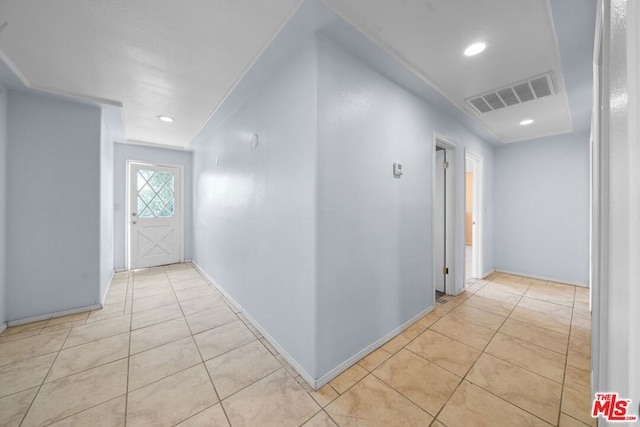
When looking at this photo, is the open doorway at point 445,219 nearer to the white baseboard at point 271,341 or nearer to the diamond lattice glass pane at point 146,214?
the white baseboard at point 271,341

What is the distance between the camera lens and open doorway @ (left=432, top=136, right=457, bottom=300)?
332cm

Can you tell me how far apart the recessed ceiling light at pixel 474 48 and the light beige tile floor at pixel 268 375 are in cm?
257

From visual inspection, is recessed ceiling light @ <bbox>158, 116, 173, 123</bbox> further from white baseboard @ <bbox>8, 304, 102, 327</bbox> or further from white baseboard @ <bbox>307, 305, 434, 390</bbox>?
white baseboard @ <bbox>307, 305, 434, 390</bbox>

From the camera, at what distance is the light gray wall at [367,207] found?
1.70 metres

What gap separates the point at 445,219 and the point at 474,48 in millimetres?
2132

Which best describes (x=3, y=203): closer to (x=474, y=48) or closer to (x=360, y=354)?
(x=360, y=354)

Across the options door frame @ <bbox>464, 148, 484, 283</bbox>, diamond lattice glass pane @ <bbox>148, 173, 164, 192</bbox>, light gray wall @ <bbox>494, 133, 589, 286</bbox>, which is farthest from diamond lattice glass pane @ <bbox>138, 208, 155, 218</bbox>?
light gray wall @ <bbox>494, 133, 589, 286</bbox>

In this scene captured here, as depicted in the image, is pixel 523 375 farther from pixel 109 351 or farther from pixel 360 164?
pixel 109 351

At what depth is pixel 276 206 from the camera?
81.5 inches

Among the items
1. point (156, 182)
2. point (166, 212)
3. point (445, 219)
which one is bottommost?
point (445, 219)

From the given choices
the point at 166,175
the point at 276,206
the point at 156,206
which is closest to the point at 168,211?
the point at 156,206

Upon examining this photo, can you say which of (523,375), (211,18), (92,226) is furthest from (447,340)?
(92,226)

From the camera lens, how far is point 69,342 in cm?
220

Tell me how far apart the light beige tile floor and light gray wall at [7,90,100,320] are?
1.20ft
